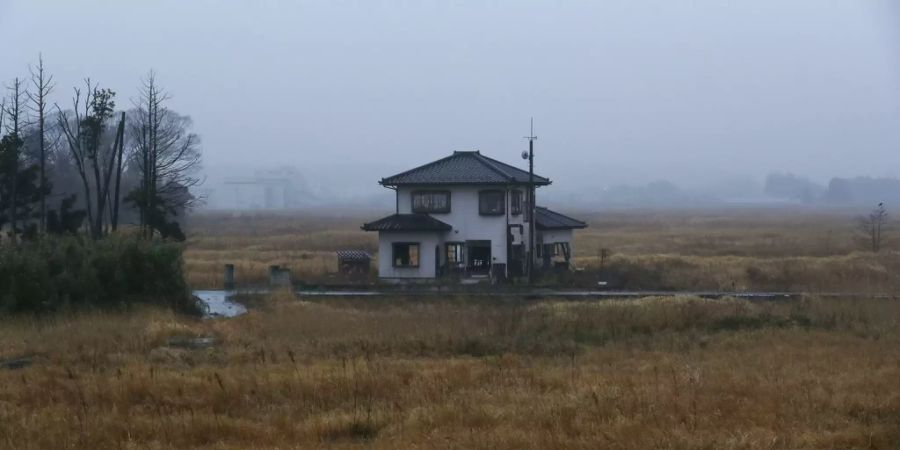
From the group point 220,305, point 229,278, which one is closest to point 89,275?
point 220,305

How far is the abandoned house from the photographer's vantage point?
38438 millimetres

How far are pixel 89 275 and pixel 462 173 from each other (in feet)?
61.0

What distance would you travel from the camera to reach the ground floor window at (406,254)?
38.5 metres

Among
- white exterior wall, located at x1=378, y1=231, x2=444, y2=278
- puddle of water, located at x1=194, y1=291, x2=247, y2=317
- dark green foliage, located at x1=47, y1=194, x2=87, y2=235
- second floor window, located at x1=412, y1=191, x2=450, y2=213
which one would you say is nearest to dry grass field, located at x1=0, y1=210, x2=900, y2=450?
puddle of water, located at x1=194, y1=291, x2=247, y2=317

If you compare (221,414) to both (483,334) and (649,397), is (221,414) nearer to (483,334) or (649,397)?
(649,397)

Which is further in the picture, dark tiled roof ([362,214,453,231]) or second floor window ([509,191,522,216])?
second floor window ([509,191,522,216])

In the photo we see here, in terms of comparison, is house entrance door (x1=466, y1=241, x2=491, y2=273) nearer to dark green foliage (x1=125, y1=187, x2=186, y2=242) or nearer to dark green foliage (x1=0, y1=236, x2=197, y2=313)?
dark green foliage (x1=125, y1=187, x2=186, y2=242)

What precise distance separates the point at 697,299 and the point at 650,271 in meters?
13.0

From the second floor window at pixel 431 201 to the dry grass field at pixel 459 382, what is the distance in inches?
656

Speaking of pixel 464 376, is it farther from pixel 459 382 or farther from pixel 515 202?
pixel 515 202

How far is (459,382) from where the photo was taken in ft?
42.9

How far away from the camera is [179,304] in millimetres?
25688

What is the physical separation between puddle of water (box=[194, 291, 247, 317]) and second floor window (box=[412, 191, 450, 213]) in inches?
375

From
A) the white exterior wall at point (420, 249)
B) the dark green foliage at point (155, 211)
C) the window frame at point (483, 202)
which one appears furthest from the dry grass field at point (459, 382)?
the window frame at point (483, 202)
